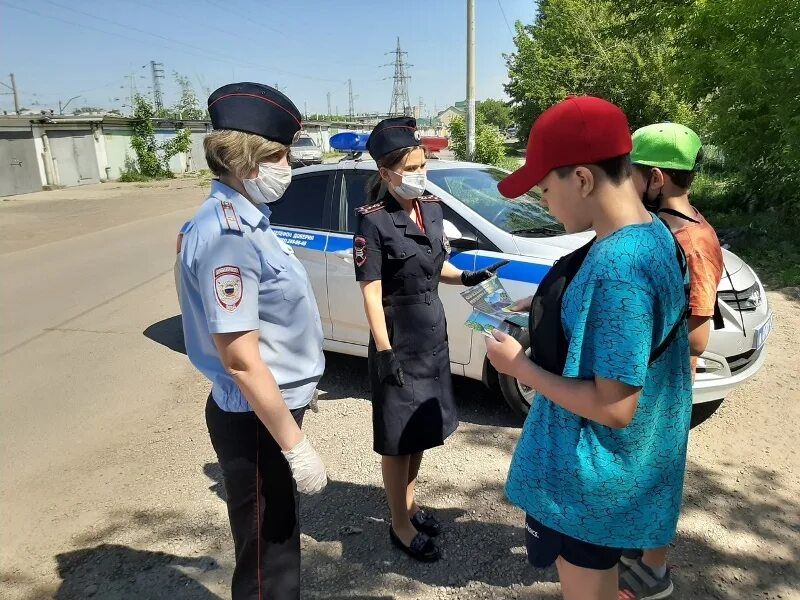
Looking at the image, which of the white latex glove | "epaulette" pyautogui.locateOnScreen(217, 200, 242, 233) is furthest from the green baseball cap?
the white latex glove

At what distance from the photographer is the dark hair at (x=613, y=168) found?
128 centimetres

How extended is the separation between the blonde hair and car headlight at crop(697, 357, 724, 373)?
2.80 metres

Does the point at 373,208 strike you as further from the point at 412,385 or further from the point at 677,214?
the point at 677,214

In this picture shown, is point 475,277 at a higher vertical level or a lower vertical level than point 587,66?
lower

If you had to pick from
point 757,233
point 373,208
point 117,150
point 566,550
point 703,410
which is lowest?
point 703,410

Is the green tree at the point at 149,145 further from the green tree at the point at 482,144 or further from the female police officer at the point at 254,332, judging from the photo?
the female police officer at the point at 254,332

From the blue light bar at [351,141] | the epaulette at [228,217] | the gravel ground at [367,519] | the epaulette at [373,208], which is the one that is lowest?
the gravel ground at [367,519]

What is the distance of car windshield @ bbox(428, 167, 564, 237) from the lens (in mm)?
3893

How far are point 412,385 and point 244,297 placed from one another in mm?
1153

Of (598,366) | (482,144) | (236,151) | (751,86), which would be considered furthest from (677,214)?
(482,144)

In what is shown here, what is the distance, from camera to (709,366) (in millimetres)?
3371

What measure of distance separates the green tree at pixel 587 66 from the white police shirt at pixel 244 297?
64.9 feet

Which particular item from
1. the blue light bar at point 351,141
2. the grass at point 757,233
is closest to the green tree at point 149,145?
the grass at point 757,233

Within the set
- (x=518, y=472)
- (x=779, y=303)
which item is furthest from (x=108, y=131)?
(x=518, y=472)
